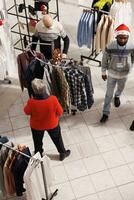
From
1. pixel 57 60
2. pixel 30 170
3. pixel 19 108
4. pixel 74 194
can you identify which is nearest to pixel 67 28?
pixel 19 108

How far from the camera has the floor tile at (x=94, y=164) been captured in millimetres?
5141

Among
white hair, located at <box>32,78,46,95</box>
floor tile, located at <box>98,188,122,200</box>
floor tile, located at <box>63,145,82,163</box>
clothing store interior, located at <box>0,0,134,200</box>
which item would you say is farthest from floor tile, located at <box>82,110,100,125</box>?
white hair, located at <box>32,78,46,95</box>

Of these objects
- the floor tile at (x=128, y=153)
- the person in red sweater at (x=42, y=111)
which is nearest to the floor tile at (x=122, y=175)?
the floor tile at (x=128, y=153)

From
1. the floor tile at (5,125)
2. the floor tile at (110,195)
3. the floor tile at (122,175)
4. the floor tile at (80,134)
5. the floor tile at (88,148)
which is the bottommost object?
the floor tile at (110,195)

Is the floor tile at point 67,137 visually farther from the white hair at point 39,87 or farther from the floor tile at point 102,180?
the white hair at point 39,87

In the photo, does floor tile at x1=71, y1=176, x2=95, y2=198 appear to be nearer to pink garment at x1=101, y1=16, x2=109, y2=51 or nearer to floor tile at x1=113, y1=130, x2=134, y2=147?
floor tile at x1=113, y1=130, x2=134, y2=147

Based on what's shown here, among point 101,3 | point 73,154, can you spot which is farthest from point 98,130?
point 101,3

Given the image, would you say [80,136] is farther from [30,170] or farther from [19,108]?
[30,170]

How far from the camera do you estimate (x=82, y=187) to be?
4.93 metres

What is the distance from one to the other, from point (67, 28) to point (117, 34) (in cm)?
325

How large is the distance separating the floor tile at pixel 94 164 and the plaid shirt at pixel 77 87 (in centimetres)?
78

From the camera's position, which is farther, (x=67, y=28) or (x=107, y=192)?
(x=67, y=28)

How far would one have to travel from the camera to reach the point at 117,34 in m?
4.94

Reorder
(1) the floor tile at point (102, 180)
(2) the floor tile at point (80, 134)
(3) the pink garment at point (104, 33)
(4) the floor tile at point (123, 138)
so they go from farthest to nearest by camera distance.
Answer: (3) the pink garment at point (104, 33) < (2) the floor tile at point (80, 134) < (4) the floor tile at point (123, 138) < (1) the floor tile at point (102, 180)
